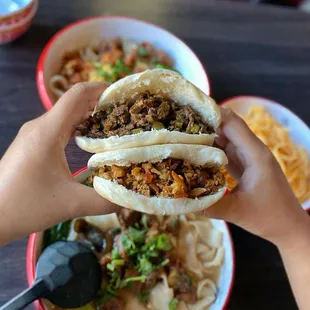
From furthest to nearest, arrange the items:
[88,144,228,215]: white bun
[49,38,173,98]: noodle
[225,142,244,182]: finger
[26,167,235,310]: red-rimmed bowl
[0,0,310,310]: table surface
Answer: [49,38,173,98]: noodle
[0,0,310,310]: table surface
[225,142,244,182]: finger
[26,167,235,310]: red-rimmed bowl
[88,144,228,215]: white bun

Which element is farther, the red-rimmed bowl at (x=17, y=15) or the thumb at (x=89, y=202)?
the red-rimmed bowl at (x=17, y=15)

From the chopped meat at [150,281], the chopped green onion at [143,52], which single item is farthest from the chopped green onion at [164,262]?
the chopped green onion at [143,52]

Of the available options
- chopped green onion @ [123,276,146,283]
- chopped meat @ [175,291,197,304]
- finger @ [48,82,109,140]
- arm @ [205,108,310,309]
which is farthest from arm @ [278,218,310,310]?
finger @ [48,82,109,140]

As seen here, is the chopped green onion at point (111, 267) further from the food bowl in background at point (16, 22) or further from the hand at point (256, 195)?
the food bowl in background at point (16, 22)

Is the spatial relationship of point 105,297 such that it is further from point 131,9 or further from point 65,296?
point 131,9

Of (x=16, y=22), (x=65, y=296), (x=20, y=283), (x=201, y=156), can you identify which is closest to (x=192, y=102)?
(x=201, y=156)

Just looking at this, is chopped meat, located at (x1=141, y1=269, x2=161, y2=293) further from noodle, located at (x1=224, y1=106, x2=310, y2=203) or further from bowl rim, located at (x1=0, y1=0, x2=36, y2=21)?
bowl rim, located at (x1=0, y1=0, x2=36, y2=21)

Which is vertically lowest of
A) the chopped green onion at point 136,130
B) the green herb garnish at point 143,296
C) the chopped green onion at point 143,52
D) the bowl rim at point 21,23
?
the green herb garnish at point 143,296

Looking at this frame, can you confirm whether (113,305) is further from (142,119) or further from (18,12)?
(18,12)
